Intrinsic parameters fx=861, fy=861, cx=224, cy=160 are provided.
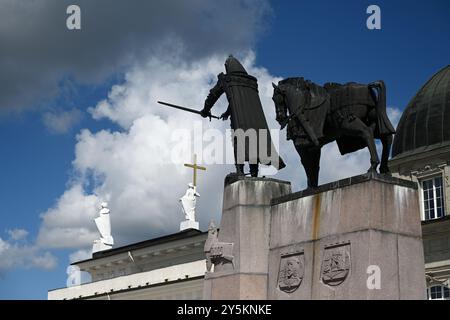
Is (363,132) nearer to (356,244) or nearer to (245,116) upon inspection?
(356,244)

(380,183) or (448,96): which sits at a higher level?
(448,96)

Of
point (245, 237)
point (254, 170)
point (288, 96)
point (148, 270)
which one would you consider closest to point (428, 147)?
point (148, 270)

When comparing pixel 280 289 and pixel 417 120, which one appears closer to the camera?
pixel 280 289

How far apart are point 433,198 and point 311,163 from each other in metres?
39.0

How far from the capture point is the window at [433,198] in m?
52.7

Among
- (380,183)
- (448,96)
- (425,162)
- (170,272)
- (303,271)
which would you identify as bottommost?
(303,271)

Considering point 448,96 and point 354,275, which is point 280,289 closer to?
point 354,275

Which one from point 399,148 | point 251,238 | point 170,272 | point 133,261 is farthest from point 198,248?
point 251,238

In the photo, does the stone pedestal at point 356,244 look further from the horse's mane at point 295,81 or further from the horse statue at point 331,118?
the horse's mane at point 295,81

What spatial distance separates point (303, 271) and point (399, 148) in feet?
141

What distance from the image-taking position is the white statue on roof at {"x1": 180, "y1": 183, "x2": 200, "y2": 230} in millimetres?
55031

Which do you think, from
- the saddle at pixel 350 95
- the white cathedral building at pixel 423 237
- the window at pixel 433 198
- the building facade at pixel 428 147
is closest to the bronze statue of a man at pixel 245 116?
the saddle at pixel 350 95

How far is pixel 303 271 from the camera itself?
15.3 metres
